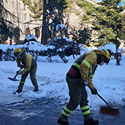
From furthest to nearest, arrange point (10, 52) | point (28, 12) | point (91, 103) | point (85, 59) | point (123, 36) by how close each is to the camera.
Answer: point (28, 12)
point (123, 36)
point (10, 52)
point (91, 103)
point (85, 59)

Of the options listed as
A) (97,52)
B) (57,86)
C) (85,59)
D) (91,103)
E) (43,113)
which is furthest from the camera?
(57,86)

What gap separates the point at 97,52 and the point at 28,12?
1845 inches

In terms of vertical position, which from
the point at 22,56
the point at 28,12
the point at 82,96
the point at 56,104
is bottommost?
the point at 56,104

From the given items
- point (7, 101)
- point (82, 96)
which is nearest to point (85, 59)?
point (82, 96)

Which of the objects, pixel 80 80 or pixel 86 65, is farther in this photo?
pixel 80 80

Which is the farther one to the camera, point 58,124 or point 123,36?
point 123,36

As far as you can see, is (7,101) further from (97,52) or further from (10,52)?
(10,52)

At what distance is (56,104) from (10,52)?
13.4m

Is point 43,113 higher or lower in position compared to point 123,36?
lower

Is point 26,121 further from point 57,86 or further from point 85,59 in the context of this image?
point 57,86

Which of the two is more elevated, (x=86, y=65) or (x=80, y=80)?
(x=86, y=65)

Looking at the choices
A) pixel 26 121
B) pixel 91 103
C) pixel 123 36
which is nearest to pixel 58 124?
pixel 26 121

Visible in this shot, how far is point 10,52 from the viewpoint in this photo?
17.9 m

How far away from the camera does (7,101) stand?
5.51 meters
